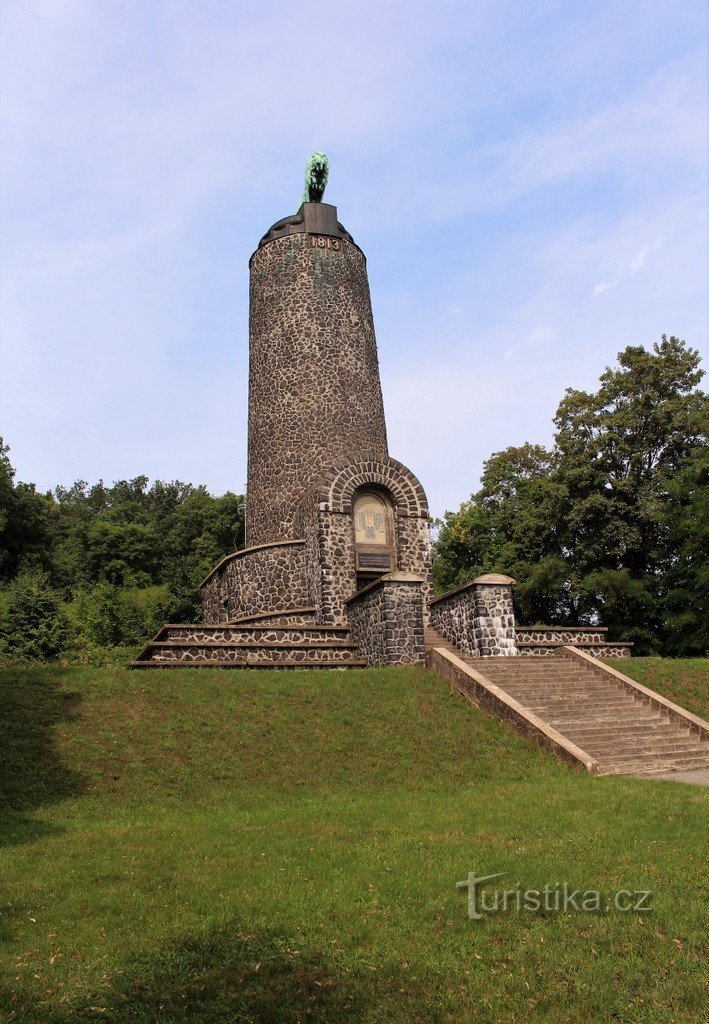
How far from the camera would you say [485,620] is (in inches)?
701

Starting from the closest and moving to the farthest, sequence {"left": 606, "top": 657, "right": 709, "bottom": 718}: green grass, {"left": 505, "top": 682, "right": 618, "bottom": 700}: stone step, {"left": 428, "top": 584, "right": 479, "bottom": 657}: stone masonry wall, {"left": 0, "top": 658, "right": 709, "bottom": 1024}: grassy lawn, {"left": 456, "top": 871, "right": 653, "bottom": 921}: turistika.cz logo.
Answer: {"left": 0, "top": 658, "right": 709, "bottom": 1024}: grassy lawn
{"left": 456, "top": 871, "right": 653, "bottom": 921}: turistika.cz logo
{"left": 505, "top": 682, "right": 618, "bottom": 700}: stone step
{"left": 606, "top": 657, "right": 709, "bottom": 718}: green grass
{"left": 428, "top": 584, "right": 479, "bottom": 657}: stone masonry wall

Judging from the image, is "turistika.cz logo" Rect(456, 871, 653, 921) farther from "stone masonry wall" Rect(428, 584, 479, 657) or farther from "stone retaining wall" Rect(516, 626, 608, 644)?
"stone retaining wall" Rect(516, 626, 608, 644)

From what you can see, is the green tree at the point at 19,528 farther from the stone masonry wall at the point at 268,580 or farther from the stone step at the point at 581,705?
the stone step at the point at 581,705

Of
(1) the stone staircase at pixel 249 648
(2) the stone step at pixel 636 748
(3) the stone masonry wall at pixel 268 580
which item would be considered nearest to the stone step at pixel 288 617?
(3) the stone masonry wall at pixel 268 580

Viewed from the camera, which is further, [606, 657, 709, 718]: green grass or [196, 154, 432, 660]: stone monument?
[196, 154, 432, 660]: stone monument

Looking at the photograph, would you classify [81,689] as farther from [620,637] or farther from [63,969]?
[620,637]

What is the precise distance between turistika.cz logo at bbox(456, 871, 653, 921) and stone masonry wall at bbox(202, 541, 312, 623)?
15.9 meters

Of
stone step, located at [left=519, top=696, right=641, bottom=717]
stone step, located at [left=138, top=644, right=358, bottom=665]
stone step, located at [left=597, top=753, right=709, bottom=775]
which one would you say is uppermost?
stone step, located at [left=138, top=644, right=358, bottom=665]

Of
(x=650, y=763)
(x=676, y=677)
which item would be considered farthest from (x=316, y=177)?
(x=650, y=763)

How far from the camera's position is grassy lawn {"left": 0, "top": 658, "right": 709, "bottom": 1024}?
465 cm

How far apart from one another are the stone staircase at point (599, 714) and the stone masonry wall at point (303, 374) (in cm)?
918

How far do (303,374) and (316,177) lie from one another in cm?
704

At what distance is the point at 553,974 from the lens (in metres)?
4.90

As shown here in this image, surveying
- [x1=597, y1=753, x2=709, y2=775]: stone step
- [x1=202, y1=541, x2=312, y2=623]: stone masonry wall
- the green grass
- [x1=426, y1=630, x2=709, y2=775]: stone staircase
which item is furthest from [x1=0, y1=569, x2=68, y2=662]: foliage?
[x1=597, y1=753, x2=709, y2=775]: stone step
